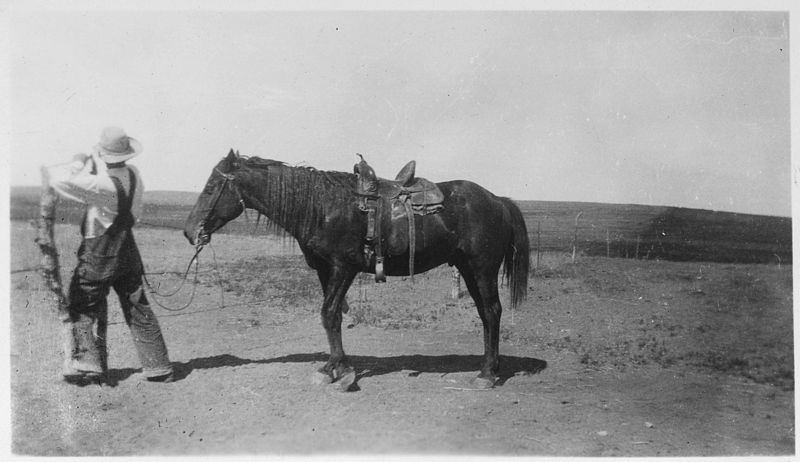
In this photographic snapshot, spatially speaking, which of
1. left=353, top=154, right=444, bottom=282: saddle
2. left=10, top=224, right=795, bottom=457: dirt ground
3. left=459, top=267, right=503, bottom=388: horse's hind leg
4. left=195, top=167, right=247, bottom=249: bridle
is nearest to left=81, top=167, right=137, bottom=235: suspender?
left=195, top=167, right=247, bottom=249: bridle

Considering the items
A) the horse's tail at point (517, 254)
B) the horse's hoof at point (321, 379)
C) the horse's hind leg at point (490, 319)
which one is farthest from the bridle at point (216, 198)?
the horse's tail at point (517, 254)

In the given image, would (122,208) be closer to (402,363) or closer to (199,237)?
(199,237)

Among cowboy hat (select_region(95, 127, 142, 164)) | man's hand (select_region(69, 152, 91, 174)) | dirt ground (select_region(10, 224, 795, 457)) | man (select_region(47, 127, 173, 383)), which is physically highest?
cowboy hat (select_region(95, 127, 142, 164))

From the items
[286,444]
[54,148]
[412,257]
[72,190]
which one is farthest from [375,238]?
[54,148]

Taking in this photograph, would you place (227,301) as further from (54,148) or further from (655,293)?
(655,293)

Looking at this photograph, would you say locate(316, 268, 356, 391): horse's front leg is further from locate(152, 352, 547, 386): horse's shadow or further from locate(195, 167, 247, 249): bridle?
locate(195, 167, 247, 249): bridle

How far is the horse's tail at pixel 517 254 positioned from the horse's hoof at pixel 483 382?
2.85ft

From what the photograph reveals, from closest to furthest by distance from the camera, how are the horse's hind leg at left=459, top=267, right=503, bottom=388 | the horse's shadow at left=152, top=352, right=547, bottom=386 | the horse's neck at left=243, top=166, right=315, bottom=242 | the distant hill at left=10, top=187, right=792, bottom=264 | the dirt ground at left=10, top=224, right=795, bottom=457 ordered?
1. the dirt ground at left=10, top=224, right=795, bottom=457
2. the horse's neck at left=243, top=166, right=315, bottom=242
3. the horse's hind leg at left=459, top=267, right=503, bottom=388
4. the horse's shadow at left=152, top=352, right=547, bottom=386
5. the distant hill at left=10, top=187, right=792, bottom=264

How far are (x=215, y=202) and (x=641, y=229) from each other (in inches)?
295

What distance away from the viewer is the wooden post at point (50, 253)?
5039mm

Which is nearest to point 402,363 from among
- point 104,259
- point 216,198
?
point 216,198

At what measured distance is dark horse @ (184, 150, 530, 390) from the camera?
502cm

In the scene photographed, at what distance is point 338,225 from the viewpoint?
5.10 m

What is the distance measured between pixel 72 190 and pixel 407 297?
495 centimetres
